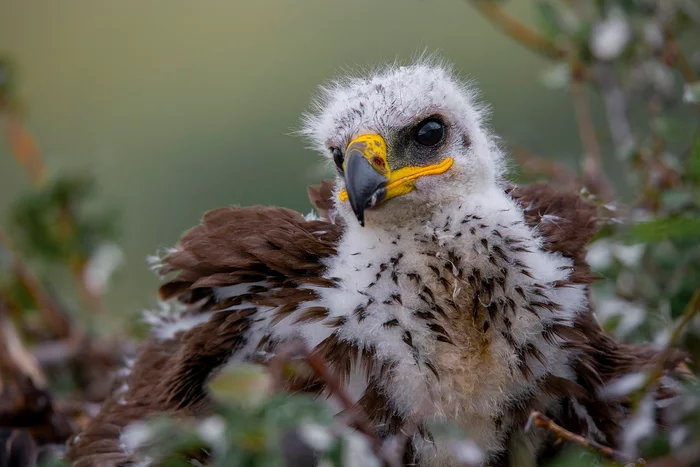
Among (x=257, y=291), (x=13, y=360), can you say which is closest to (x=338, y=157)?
(x=257, y=291)

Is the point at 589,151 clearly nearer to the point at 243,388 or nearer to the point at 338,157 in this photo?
the point at 338,157

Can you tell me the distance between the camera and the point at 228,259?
2006 mm

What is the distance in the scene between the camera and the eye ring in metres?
2.15

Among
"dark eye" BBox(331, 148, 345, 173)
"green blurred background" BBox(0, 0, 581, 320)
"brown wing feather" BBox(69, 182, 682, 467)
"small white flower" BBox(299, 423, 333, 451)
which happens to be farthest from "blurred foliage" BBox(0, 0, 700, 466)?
"green blurred background" BBox(0, 0, 581, 320)

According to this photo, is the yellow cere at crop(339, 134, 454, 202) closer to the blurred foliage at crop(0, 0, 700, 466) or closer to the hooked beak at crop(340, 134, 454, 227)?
the hooked beak at crop(340, 134, 454, 227)

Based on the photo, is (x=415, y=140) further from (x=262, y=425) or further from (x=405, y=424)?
(x=262, y=425)

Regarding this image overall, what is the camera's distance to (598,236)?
239cm

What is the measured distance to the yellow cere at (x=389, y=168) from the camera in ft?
6.47

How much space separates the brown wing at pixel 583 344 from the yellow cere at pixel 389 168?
24cm

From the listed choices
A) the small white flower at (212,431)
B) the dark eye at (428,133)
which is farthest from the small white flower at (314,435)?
the dark eye at (428,133)

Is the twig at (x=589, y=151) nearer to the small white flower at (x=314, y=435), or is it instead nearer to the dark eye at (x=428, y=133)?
the dark eye at (x=428, y=133)

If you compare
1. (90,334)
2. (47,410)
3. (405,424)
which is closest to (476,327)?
(405,424)

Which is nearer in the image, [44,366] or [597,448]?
[597,448]

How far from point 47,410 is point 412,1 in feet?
14.0
